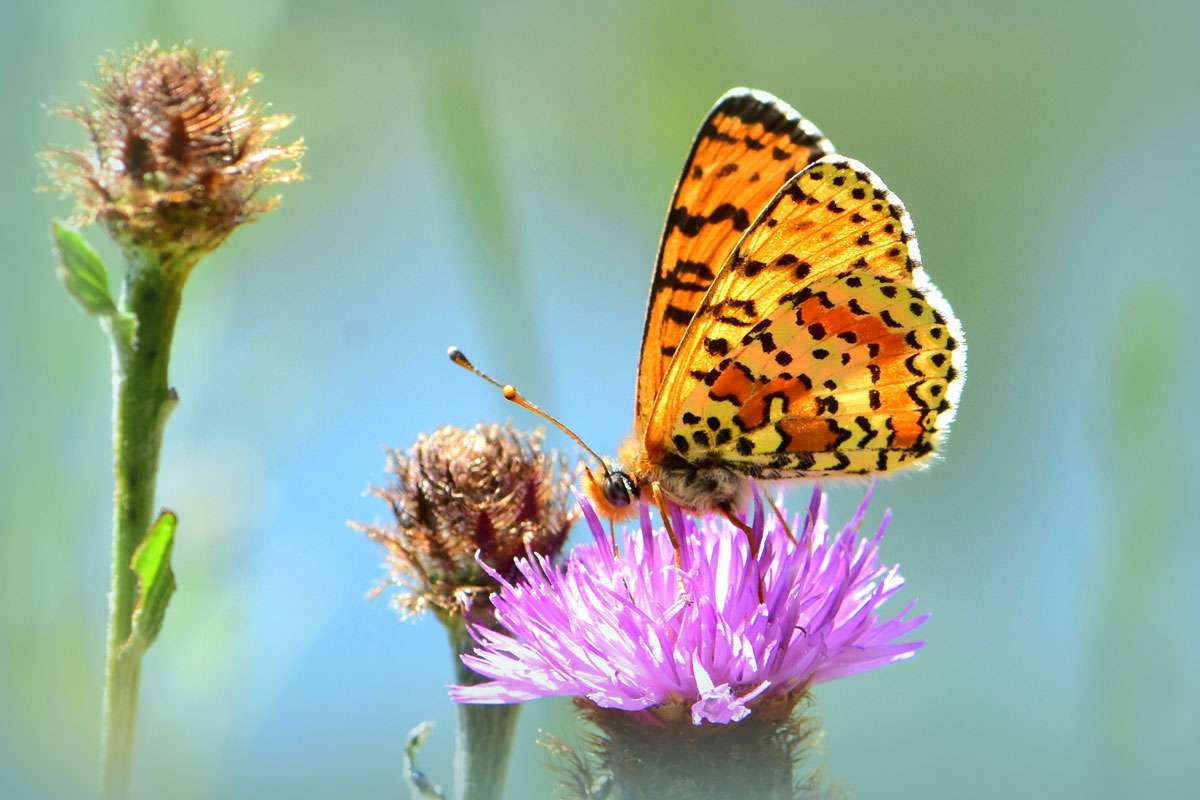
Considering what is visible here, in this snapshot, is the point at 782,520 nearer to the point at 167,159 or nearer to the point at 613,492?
the point at 613,492

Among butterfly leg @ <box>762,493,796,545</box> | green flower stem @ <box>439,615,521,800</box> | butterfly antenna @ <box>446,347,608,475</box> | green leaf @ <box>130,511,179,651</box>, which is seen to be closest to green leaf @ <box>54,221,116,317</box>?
green leaf @ <box>130,511,179,651</box>

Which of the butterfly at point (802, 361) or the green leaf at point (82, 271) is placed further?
the butterfly at point (802, 361)

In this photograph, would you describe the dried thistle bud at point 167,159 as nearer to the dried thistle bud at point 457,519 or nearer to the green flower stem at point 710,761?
the dried thistle bud at point 457,519

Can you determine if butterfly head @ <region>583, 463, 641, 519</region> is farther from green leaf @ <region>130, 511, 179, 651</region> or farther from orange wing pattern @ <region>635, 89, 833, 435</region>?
green leaf @ <region>130, 511, 179, 651</region>

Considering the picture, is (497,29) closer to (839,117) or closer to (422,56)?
(839,117)

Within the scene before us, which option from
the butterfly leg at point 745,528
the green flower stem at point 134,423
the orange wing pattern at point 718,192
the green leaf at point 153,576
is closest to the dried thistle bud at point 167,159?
the green flower stem at point 134,423

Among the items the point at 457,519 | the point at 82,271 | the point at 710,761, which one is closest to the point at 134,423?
the point at 82,271

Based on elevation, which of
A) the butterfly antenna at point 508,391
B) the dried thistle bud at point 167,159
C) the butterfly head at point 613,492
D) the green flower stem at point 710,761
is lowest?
the green flower stem at point 710,761
